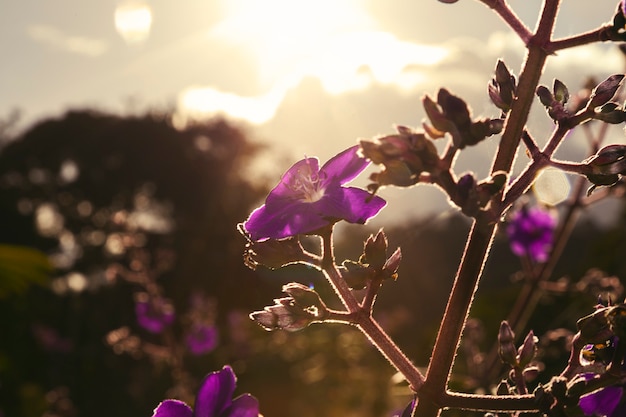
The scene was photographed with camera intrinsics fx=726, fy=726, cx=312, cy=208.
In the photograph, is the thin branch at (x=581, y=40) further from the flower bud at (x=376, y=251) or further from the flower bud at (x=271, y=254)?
the flower bud at (x=271, y=254)

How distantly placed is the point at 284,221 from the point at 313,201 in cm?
12

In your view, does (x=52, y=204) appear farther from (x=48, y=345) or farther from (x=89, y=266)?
(x=48, y=345)

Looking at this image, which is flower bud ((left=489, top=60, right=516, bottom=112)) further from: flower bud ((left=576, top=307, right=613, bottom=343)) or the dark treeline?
the dark treeline

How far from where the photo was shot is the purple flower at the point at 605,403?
145cm

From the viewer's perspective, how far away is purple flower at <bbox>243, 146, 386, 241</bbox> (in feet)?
5.07

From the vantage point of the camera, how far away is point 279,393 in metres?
13.7

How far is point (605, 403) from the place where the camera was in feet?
4.83

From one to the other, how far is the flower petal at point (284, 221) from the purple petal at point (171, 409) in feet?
1.42

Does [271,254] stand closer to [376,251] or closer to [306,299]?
[306,299]

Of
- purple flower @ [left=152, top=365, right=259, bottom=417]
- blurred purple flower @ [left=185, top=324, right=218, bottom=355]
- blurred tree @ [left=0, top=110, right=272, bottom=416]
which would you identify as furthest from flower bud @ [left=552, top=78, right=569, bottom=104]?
blurred tree @ [left=0, top=110, right=272, bottom=416]

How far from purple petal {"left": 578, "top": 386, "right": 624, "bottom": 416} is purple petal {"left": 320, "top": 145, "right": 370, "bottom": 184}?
67 cm

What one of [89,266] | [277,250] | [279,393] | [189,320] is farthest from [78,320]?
[277,250]

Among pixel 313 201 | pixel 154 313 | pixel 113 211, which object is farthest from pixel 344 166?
pixel 113 211

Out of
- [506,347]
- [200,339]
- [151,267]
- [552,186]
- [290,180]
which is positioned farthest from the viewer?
[151,267]
